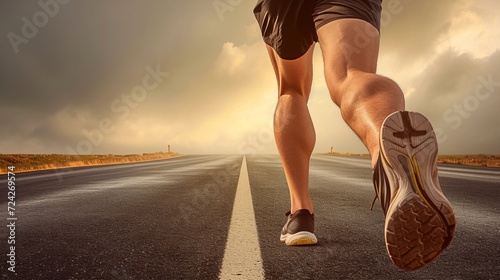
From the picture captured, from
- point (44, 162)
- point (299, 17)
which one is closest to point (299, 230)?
point (299, 17)

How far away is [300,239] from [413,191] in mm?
1011

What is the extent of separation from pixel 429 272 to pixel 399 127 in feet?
2.63

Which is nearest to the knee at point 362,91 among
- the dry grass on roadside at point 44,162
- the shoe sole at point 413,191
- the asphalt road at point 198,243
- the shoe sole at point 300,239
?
the shoe sole at point 413,191

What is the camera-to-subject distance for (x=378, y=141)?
143 cm

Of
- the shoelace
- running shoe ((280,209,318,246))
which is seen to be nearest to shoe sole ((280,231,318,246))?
running shoe ((280,209,318,246))

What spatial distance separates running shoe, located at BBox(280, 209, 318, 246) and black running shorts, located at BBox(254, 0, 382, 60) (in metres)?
1.04

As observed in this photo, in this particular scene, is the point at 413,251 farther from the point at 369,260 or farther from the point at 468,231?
the point at 468,231

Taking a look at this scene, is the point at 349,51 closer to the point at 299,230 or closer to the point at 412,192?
the point at 412,192

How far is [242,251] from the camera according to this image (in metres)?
1.99

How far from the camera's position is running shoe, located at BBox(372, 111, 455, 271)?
1317mm

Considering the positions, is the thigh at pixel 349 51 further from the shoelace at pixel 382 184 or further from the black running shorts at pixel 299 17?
the shoelace at pixel 382 184

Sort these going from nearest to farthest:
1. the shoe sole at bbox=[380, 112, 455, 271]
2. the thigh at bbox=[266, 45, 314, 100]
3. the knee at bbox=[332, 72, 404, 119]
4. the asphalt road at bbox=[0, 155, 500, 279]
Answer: the shoe sole at bbox=[380, 112, 455, 271] → the knee at bbox=[332, 72, 404, 119] → the asphalt road at bbox=[0, 155, 500, 279] → the thigh at bbox=[266, 45, 314, 100]

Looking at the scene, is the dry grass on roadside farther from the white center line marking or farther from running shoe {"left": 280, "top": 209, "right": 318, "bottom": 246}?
running shoe {"left": 280, "top": 209, "right": 318, "bottom": 246}

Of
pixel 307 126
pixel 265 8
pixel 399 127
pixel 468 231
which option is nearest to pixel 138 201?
pixel 307 126
